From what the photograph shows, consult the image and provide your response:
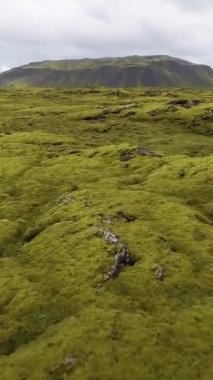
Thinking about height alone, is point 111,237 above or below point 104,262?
above

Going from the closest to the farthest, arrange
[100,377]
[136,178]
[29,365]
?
1. [100,377]
2. [29,365]
3. [136,178]

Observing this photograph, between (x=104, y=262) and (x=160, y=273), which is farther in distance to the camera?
(x=104, y=262)

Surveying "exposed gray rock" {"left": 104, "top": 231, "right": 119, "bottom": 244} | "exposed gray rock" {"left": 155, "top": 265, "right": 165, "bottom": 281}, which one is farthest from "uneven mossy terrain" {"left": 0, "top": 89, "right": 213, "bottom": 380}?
"exposed gray rock" {"left": 104, "top": 231, "right": 119, "bottom": 244}

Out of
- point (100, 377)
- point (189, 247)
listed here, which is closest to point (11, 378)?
point (100, 377)

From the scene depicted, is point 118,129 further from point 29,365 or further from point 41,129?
point 29,365

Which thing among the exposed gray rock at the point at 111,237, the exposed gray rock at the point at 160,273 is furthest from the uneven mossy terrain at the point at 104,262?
the exposed gray rock at the point at 111,237

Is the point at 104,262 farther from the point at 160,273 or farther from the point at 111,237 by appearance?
the point at 160,273

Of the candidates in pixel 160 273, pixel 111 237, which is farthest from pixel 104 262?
pixel 160 273

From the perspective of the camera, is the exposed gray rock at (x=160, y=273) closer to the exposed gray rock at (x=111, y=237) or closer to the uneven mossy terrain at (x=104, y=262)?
the uneven mossy terrain at (x=104, y=262)
